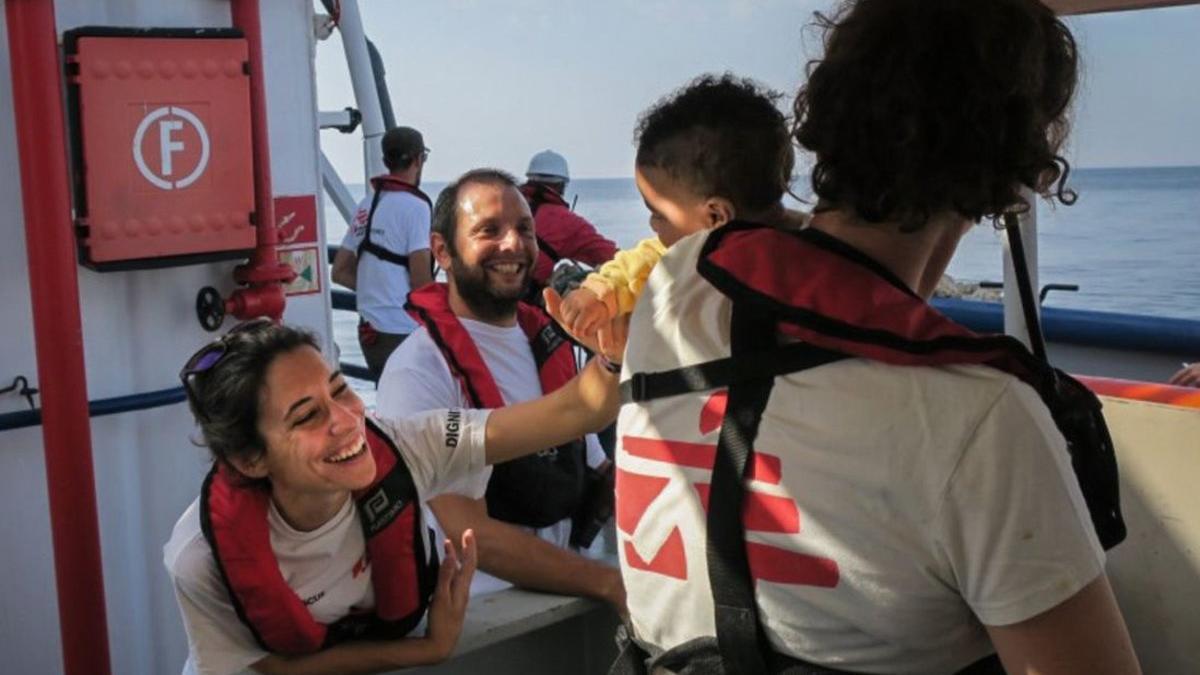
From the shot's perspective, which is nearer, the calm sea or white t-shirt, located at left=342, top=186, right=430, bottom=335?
white t-shirt, located at left=342, top=186, right=430, bottom=335

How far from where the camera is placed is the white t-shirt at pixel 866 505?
118cm

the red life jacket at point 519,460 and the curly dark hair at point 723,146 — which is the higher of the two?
the curly dark hair at point 723,146

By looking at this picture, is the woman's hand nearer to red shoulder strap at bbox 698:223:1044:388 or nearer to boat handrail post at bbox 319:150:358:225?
red shoulder strap at bbox 698:223:1044:388

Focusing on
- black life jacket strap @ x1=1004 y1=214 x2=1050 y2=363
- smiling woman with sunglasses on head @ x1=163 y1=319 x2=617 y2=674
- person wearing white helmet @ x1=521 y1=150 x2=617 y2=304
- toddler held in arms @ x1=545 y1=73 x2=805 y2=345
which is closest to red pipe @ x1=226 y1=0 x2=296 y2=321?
smiling woman with sunglasses on head @ x1=163 y1=319 x2=617 y2=674

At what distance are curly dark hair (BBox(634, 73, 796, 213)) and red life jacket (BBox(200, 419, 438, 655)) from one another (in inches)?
27.9

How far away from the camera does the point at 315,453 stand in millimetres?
2143

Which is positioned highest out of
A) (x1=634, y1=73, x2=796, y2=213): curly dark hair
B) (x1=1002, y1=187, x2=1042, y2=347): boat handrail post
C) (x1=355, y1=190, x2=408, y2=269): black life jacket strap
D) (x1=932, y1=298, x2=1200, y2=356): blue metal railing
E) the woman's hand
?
(x1=634, y1=73, x2=796, y2=213): curly dark hair

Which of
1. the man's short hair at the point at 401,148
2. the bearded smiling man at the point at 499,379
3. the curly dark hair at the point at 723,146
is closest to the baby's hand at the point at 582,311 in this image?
the curly dark hair at the point at 723,146

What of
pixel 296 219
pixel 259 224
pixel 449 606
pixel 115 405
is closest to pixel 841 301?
pixel 449 606

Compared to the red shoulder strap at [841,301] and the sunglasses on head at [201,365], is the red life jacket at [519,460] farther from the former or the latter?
the red shoulder strap at [841,301]

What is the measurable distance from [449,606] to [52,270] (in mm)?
928

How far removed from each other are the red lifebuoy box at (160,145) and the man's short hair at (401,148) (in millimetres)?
3883

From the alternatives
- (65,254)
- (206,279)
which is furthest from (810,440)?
(206,279)

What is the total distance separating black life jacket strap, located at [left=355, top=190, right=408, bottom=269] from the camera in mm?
6719
